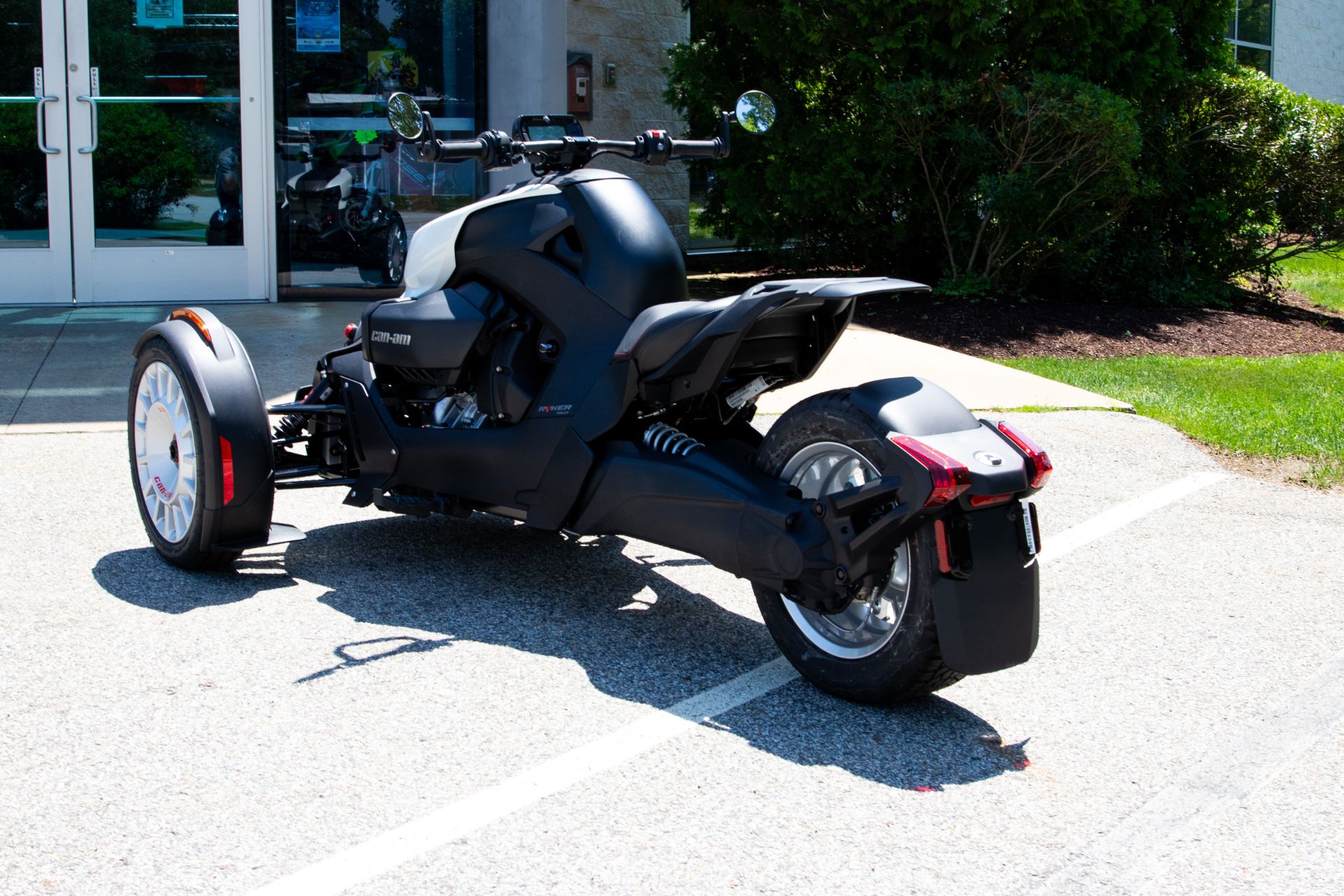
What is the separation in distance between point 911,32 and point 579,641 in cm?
754

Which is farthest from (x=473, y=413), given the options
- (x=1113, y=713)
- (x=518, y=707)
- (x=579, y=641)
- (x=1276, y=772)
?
(x=1276, y=772)

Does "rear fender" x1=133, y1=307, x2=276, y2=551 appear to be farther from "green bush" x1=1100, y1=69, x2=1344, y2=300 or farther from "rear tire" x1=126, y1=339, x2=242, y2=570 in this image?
"green bush" x1=1100, y1=69, x2=1344, y2=300

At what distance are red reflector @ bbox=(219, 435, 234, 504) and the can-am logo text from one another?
1.99 feet

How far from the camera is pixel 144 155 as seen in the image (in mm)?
9977

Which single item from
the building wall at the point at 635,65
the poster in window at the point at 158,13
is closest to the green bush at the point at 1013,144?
the building wall at the point at 635,65

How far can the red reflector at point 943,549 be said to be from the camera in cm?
333

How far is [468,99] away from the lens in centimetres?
1118

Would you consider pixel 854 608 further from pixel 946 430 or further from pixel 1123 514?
pixel 1123 514

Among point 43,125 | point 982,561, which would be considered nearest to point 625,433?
point 982,561

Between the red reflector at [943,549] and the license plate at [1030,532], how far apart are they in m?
0.23

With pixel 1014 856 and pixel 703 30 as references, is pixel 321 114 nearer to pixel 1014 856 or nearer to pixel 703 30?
pixel 703 30

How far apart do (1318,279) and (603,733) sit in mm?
13442

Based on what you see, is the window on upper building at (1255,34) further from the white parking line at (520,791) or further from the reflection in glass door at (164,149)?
the white parking line at (520,791)

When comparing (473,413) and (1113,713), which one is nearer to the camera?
(1113,713)
